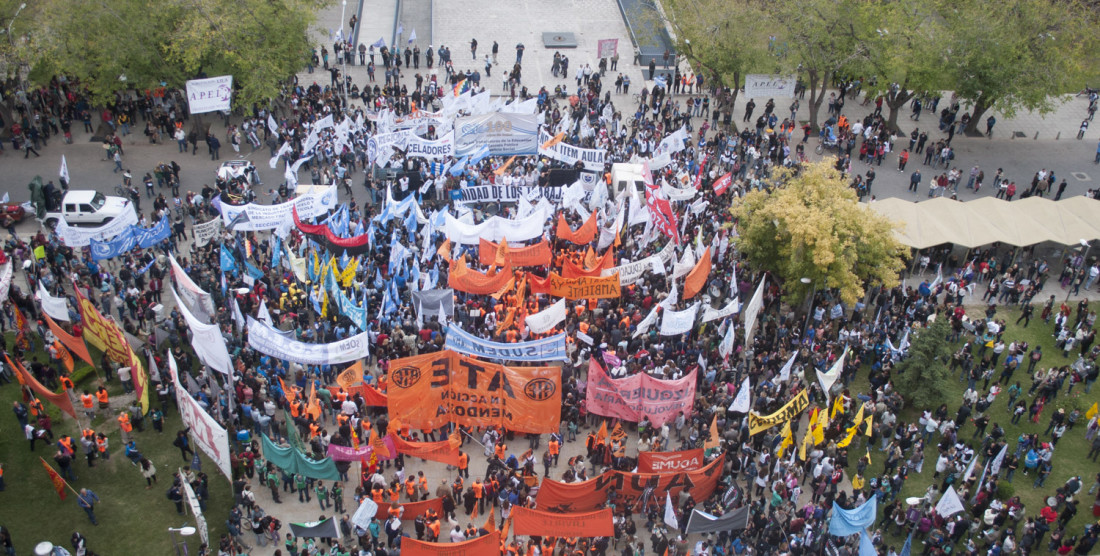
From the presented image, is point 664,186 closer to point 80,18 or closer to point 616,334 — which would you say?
point 616,334

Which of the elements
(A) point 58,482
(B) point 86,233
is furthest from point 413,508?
(B) point 86,233

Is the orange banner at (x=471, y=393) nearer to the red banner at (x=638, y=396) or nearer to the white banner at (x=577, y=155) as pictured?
the red banner at (x=638, y=396)

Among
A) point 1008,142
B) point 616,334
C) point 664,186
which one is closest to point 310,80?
point 664,186

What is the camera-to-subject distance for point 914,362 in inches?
1084

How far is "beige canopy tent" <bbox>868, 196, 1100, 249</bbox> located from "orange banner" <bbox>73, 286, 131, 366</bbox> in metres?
26.4

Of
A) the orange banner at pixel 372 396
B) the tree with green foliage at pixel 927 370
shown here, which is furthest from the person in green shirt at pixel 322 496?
the tree with green foliage at pixel 927 370

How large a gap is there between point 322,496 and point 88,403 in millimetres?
7738

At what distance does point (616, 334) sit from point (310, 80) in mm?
29952

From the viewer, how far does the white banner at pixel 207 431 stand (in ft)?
71.0

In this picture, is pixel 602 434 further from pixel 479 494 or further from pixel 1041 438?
pixel 1041 438

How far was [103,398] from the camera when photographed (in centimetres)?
2661

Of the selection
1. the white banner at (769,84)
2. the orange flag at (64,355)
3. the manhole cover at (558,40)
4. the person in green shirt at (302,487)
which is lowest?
the person in green shirt at (302,487)

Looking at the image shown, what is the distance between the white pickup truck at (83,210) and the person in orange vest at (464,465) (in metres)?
19.5

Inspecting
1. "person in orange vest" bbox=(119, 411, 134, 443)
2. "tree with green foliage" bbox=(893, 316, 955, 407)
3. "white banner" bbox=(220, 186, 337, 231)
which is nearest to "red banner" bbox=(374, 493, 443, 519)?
"person in orange vest" bbox=(119, 411, 134, 443)
